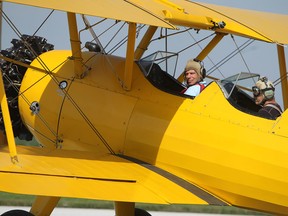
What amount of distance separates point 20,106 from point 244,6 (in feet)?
26.9

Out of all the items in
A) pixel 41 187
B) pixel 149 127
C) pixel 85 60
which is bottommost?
pixel 41 187

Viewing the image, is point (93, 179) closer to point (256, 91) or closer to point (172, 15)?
point (172, 15)

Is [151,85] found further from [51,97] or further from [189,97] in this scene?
[51,97]

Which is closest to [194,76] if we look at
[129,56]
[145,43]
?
[129,56]

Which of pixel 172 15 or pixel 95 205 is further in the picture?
pixel 95 205

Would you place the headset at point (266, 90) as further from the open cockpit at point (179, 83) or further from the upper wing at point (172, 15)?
the upper wing at point (172, 15)

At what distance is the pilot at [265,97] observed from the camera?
751 centimetres

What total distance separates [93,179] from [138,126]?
1.02m

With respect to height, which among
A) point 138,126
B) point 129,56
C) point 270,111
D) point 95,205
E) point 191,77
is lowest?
point 95,205

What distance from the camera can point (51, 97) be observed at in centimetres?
888

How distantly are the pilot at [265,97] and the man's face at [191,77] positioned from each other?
614 millimetres

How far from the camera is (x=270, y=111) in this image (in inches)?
294

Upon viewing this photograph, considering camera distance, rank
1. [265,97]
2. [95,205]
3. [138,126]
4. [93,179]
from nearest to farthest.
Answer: [93,179] < [265,97] < [138,126] < [95,205]

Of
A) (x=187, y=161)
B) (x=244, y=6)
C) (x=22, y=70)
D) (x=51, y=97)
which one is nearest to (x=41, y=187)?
(x=187, y=161)
